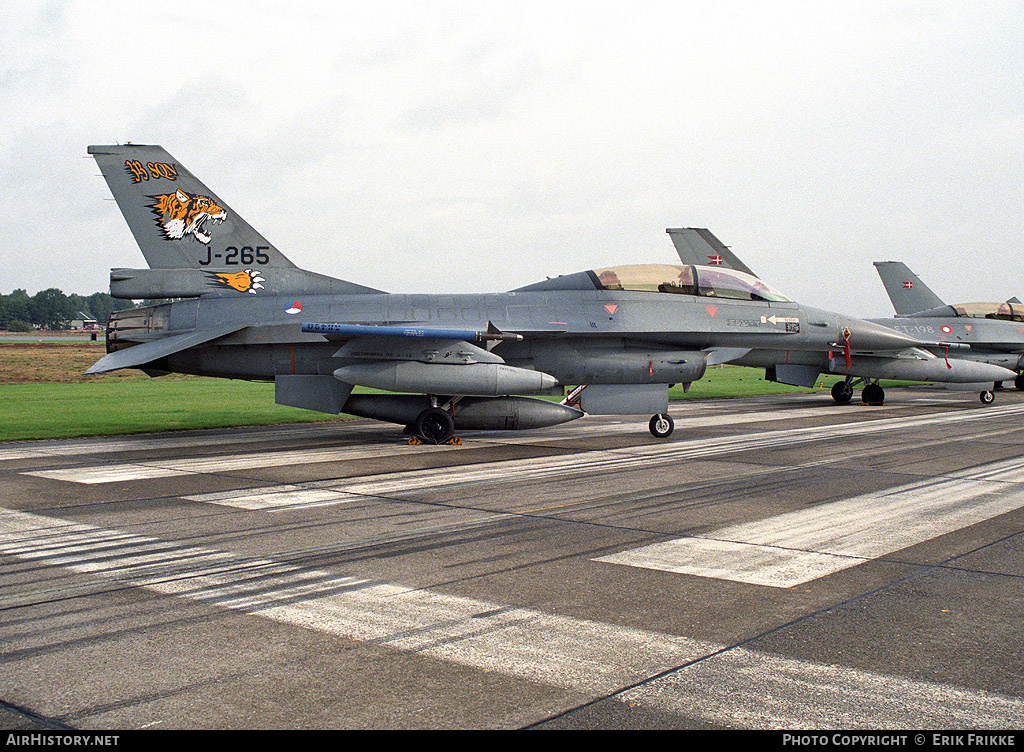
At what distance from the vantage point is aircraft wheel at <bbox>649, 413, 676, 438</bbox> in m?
15.8

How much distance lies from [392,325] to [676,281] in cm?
525

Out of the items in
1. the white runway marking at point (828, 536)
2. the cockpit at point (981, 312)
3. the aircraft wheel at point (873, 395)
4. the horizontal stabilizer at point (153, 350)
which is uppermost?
the cockpit at point (981, 312)

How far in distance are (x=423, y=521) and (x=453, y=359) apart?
641 centimetres

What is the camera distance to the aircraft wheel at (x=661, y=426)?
1580 cm

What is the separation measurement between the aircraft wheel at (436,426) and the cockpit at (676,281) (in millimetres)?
3722

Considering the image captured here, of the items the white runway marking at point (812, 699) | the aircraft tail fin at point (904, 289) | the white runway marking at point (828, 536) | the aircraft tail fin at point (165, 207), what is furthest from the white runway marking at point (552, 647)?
the aircraft tail fin at point (904, 289)

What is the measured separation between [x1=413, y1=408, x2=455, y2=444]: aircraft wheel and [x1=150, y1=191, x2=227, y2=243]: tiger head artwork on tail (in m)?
5.02

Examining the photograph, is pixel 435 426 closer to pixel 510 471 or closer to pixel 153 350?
pixel 510 471

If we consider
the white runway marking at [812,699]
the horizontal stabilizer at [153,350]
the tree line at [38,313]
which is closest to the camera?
A: the white runway marking at [812,699]

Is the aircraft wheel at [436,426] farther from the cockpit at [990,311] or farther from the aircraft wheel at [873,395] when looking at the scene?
the cockpit at [990,311]

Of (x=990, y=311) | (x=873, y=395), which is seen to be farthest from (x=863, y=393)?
(x=990, y=311)

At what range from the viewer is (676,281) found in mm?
16047

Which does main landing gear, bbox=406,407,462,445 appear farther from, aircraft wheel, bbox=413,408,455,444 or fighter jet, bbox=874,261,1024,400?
fighter jet, bbox=874,261,1024,400

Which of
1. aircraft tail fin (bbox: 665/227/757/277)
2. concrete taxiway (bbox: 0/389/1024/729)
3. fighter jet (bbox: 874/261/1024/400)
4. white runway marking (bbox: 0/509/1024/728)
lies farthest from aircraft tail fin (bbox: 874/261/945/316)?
white runway marking (bbox: 0/509/1024/728)
